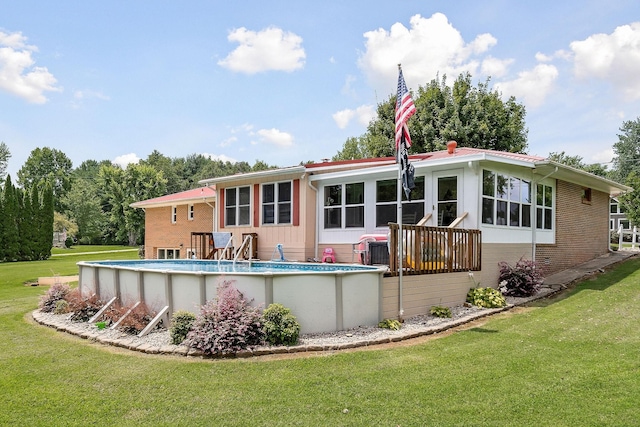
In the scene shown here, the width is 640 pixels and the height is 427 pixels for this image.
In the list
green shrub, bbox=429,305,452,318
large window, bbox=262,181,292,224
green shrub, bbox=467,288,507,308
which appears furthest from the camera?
large window, bbox=262,181,292,224

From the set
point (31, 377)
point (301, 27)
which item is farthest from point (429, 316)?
point (301, 27)

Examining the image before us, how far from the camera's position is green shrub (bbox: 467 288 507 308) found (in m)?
9.41

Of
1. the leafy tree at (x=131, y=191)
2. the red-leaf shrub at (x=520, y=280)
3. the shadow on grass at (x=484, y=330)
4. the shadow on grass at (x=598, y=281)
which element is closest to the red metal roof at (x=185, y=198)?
the red-leaf shrub at (x=520, y=280)

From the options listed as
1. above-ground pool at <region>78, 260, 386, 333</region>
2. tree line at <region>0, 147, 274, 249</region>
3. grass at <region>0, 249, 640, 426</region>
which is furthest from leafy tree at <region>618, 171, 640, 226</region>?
tree line at <region>0, 147, 274, 249</region>

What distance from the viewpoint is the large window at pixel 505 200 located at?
10.7 meters

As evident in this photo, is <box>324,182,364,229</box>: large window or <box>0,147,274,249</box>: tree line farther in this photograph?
<box>0,147,274,249</box>: tree line

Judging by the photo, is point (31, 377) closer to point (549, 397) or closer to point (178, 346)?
point (178, 346)

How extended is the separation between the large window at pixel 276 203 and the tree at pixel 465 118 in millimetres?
15308

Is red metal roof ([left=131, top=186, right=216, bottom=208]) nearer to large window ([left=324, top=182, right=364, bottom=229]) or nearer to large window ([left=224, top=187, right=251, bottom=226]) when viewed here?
large window ([left=224, top=187, right=251, bottom=226])

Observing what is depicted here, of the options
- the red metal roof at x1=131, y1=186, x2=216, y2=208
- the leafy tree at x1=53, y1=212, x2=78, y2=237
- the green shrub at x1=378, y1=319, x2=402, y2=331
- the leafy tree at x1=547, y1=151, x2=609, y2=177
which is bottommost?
the green shrub at x1=378, y1=319, x2=402, y2=331

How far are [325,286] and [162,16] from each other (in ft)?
36.5

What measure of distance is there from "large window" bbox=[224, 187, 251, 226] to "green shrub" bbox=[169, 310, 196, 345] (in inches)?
335

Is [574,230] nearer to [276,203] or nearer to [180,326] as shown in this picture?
[276,203]

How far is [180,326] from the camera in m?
6.75
